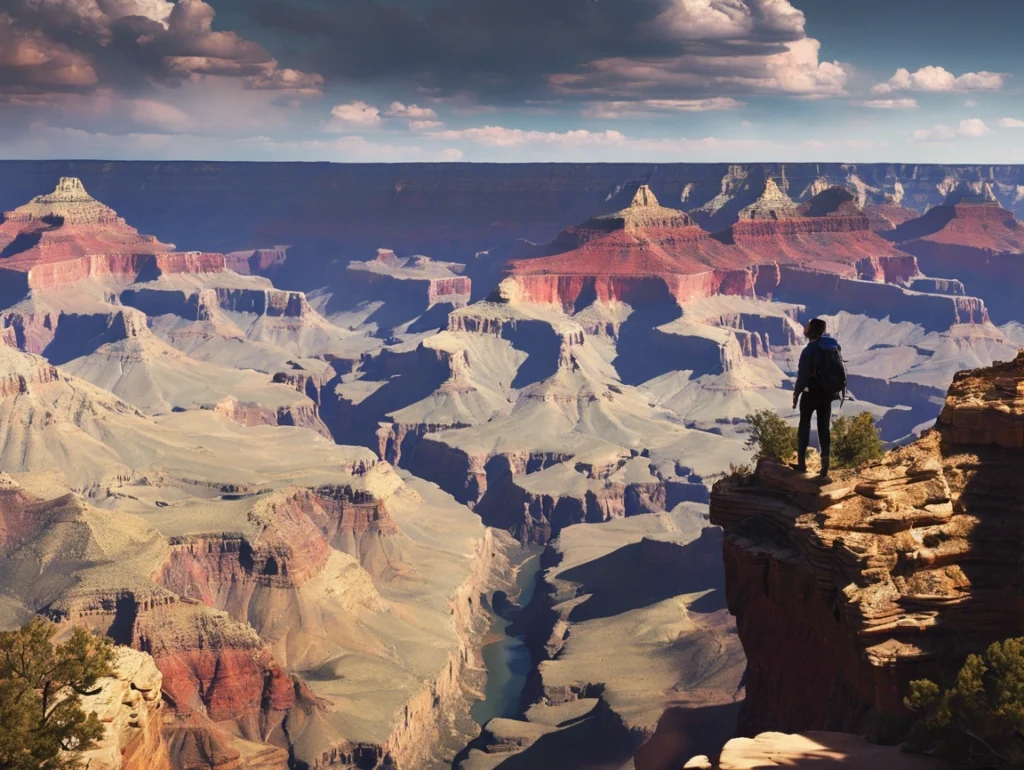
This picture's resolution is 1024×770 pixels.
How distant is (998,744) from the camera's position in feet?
98.5

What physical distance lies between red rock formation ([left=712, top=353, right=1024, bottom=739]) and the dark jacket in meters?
3.40

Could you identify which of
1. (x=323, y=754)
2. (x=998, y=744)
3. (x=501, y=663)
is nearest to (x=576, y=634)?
(x=501, y=663)

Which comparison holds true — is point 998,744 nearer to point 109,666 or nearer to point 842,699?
point 842,699

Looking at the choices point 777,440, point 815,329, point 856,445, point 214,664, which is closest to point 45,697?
point 815,329

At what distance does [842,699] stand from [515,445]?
15521 cm

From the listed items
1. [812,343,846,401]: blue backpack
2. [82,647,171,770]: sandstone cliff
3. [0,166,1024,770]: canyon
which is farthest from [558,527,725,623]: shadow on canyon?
[812,343,846,401]: blue backpack

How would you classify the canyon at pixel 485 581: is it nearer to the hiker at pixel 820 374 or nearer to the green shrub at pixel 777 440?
the hiker at pixel 820 374

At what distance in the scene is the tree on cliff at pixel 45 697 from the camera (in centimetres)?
Answer: 3816

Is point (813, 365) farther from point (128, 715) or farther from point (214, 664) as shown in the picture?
point (214, 664)

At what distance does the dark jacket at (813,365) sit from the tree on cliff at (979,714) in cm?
790

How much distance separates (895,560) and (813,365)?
5854mm

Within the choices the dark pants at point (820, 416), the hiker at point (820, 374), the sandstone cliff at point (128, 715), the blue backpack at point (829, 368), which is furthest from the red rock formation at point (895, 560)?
the sandstone cliff at point (128, 715)

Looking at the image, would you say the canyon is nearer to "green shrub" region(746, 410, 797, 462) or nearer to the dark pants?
the dark pants

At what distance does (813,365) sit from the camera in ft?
115
